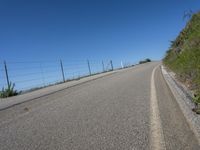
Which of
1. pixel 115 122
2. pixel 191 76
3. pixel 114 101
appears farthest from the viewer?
pixel 191 76

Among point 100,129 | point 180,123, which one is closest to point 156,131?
point 180,123

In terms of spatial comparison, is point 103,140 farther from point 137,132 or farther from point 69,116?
point 69,116

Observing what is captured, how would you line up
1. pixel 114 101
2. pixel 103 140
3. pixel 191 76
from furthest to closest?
pixel 191 76, pixel 114 101, pixel 103 140

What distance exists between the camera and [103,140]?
4.13 m

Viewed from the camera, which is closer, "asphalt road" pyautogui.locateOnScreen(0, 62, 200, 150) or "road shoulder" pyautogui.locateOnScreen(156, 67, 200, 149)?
"road shoulder" pyautogui.locateOnScreen(156, 67, 200, 149)

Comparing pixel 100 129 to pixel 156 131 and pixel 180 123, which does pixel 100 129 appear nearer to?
pixel 156 131

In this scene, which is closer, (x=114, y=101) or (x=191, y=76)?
(x=114, y=101)

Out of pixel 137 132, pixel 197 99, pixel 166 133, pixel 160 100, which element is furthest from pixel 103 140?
pixel 160 100

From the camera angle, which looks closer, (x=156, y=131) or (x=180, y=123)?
(x=156, y=131)

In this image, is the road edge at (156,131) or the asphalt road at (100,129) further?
the asphalt road at (100,129)

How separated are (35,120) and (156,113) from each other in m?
2.48

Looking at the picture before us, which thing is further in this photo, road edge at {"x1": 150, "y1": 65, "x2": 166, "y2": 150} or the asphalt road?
the asphalt road

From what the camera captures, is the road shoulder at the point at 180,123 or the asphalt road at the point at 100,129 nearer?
the road shoulder at the point at 180,123

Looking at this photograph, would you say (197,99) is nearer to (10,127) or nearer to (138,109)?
(138,109)
